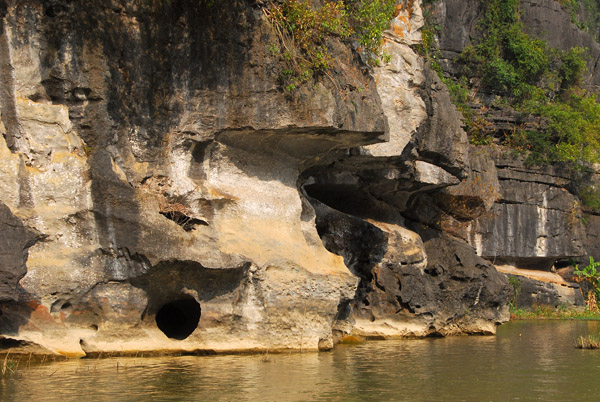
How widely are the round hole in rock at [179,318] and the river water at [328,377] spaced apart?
2.38m

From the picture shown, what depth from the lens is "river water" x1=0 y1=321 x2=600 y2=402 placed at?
9109 millimetres

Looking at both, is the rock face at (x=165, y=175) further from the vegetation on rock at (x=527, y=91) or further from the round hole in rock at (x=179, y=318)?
the vegetation on rock at (x=527, y=91)

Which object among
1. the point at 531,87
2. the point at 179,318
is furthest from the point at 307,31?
the point at 531,87

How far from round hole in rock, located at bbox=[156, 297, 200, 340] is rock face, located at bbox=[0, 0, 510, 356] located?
5 centimetres

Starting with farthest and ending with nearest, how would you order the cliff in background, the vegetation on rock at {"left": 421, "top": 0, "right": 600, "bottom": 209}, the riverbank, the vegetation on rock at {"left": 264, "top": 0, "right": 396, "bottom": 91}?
the vegetation on rock at {"left": 421, "top": 0, "right": 600, "bottom": 209} < the riverbank < the vegetation on rock at {"left": 264, "top": 0, "right": 396, "bottom": 91} < the cliff in background

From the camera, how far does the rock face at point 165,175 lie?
11977 mm

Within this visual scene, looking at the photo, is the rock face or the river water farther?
the rock face

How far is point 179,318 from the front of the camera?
1600 cm

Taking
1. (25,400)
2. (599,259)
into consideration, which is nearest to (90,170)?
(25,400)

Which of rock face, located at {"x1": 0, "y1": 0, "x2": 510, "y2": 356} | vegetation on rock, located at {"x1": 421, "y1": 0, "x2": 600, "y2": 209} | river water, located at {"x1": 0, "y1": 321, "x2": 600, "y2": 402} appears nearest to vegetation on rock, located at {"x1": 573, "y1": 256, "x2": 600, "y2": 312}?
vegetation on rock, located at {"x1": 421, "y1": 0, "x2": 600, "y2": 209}

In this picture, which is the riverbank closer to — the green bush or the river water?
the green bush

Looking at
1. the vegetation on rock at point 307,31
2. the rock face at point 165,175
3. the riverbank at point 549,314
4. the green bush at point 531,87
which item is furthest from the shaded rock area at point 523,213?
the rock face at point 165,175

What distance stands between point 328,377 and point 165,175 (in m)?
5.00

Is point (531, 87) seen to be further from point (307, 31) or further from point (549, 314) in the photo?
point (307, 31)
